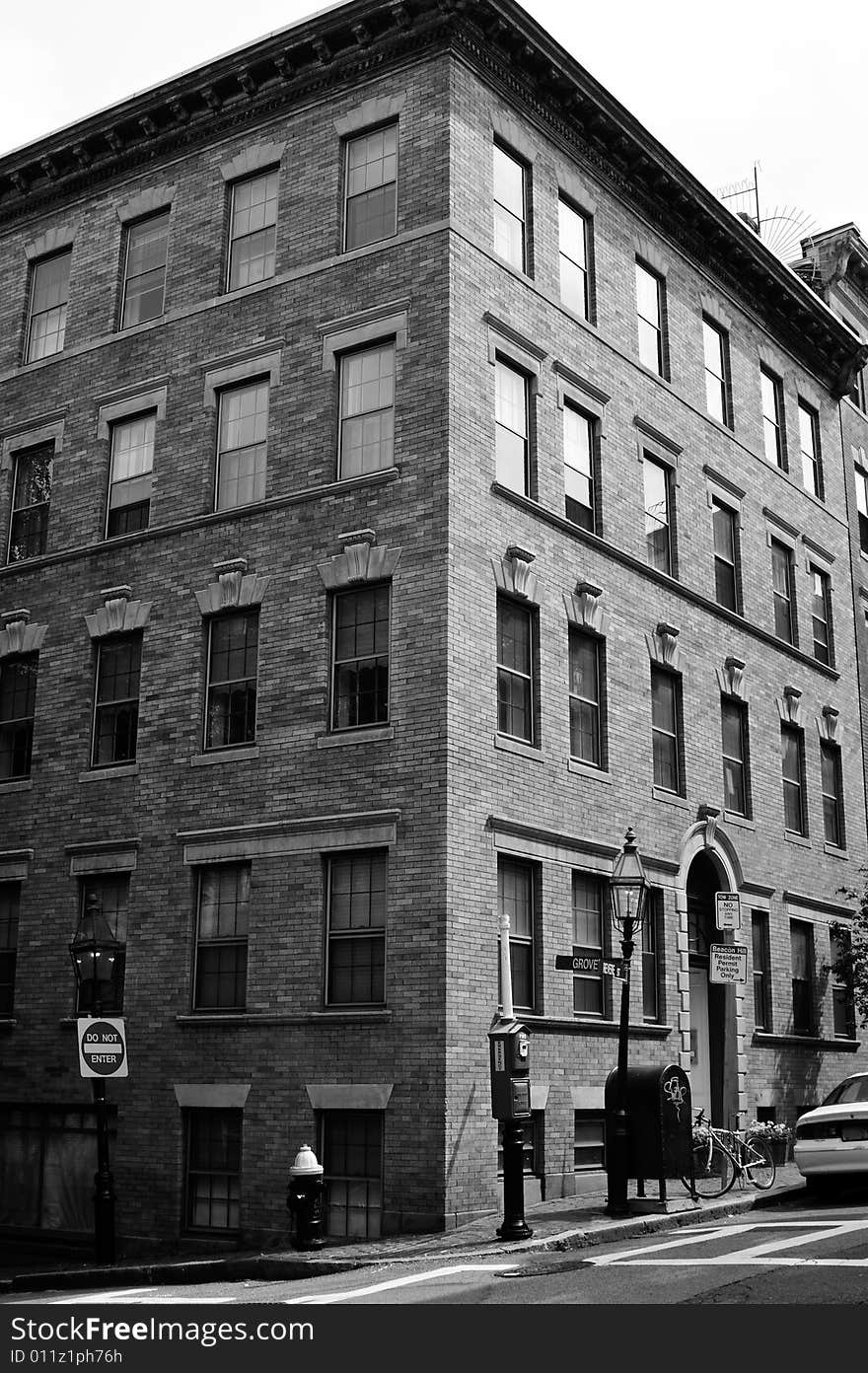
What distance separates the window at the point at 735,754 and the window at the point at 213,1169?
33.6ft

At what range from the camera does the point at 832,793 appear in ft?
96.9

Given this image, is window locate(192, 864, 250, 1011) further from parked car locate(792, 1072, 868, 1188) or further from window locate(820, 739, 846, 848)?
window locate(820, 739, 846, 848)

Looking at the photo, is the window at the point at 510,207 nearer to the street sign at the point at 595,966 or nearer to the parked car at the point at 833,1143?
the street sign at the point at 595,966

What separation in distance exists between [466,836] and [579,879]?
3150 mm

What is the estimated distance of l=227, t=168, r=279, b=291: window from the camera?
74.5 feet

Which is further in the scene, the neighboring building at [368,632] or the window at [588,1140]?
the window at [588,1140]

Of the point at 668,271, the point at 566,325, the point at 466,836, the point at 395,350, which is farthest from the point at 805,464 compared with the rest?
the point at 466,836

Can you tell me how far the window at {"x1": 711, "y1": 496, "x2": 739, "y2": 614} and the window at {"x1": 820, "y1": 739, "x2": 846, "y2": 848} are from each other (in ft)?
14.3

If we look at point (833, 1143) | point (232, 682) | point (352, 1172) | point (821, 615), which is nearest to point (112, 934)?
point (232, 682)

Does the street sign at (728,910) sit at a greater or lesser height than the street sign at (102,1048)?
greater

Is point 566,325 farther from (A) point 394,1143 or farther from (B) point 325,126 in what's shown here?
(A) point 394,1143

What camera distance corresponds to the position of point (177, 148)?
24031mm

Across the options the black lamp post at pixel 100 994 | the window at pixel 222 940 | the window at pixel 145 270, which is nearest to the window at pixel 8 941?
the window at pixel 222 940

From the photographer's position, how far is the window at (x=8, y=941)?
74.3 ft
